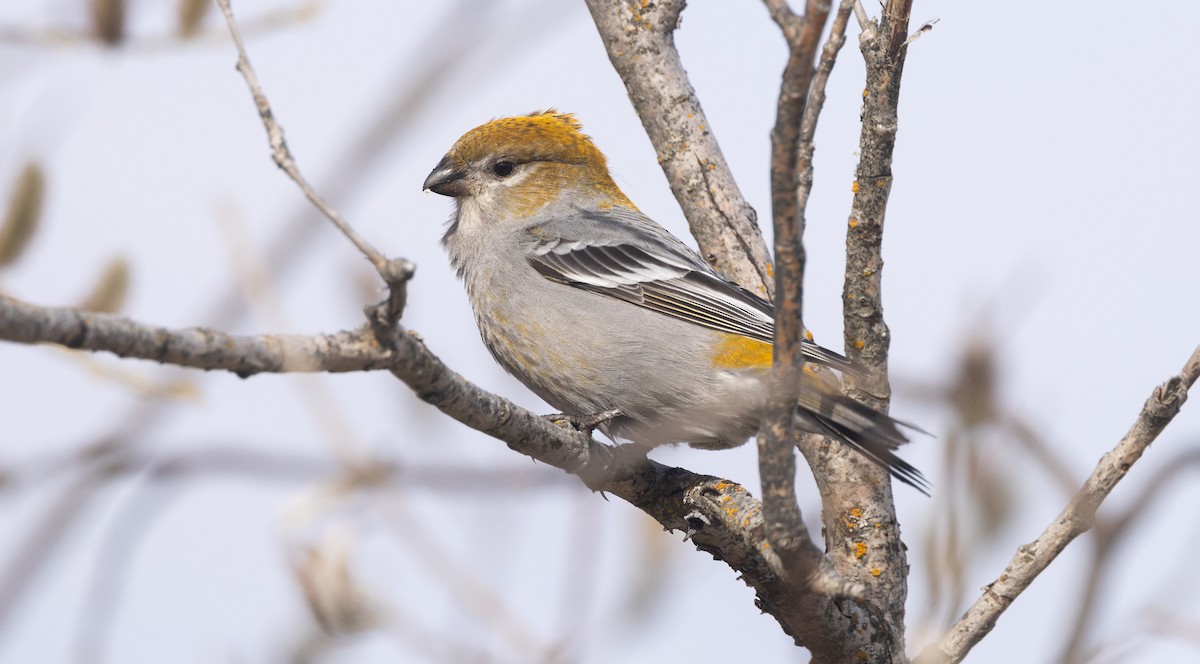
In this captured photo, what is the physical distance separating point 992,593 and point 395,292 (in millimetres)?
2070

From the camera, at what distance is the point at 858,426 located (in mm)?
4031

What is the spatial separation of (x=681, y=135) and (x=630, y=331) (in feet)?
3.09

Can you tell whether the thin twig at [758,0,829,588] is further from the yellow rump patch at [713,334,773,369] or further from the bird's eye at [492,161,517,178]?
the bird's eye at [492,161,517,178]

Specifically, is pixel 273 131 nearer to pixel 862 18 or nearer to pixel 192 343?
pixel 192 343

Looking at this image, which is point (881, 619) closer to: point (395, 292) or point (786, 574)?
point (786, 574)

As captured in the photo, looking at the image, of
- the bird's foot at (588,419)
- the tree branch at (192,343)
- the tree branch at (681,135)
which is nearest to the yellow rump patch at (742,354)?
the tree branch at (681,135)

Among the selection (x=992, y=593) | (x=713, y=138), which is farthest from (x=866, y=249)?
Answer: (x=713, y=138)

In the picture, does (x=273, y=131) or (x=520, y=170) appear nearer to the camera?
(x=273, y=131)

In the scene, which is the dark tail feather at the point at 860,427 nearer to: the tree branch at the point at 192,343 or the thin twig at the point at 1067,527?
the thin twig at the point at 1067,527

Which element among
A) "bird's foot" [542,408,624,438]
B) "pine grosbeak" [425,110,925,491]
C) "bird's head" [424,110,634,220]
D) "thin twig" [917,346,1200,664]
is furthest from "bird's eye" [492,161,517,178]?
"thin twig" [917,346,1200,664]

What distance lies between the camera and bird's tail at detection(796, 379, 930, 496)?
3.94 meters

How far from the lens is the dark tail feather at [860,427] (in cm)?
394

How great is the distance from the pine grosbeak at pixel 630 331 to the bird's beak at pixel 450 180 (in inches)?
7.5

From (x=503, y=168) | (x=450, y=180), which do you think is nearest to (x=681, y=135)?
(x=503, y=168)
